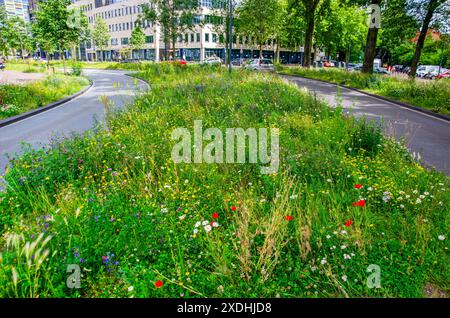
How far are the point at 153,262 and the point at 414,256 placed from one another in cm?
282

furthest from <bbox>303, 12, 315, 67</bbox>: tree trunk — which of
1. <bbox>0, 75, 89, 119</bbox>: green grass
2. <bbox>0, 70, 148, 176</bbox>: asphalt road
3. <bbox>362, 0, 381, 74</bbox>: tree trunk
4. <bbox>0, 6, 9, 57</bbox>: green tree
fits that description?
<bbox>0, 6, 9, 57</bbox>: green tree

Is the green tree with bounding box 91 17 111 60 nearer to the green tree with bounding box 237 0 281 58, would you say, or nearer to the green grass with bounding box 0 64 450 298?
the green tree with bounding box 237 0 281 58

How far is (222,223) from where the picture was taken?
4164mm

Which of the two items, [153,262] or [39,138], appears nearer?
[153,262]

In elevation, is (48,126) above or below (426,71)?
below

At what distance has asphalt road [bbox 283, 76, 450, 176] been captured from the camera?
751cm

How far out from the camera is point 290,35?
62.3 metres

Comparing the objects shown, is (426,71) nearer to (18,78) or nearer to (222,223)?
(18,78)

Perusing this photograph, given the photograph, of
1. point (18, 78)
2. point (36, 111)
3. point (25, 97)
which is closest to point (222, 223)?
point (36, 111)

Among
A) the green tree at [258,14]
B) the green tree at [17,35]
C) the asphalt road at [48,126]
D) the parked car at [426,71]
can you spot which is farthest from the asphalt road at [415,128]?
the green tree at [17,35]

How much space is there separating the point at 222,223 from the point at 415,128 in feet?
30.4

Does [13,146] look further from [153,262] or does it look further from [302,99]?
[302,99]

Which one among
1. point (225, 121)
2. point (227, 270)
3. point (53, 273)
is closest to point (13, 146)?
point (225, 121)

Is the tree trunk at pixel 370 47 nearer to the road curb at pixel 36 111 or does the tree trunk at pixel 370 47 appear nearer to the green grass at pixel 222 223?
the green grass at pixel 222 223
